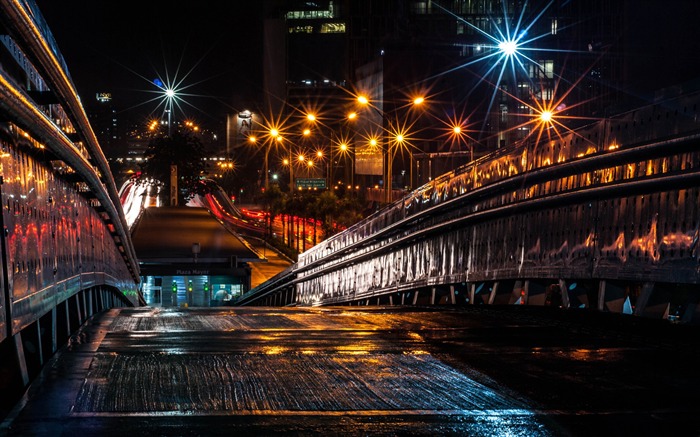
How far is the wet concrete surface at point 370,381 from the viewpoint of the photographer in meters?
6.38

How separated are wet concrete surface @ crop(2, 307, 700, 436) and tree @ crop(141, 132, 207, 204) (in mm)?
142195

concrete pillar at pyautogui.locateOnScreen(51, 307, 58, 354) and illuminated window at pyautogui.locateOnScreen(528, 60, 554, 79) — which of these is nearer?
concrete pillar at pyautogui.locateOnScreen(51, 307, 58, 354)

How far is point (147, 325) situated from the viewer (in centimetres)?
1212

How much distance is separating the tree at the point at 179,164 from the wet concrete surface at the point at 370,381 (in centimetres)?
14219

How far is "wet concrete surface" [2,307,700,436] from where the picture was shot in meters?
6.38

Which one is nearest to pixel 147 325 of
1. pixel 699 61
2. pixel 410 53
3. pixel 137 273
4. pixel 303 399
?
pixel 303 399

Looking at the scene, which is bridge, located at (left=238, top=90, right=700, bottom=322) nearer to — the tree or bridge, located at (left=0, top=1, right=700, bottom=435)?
bridge, located at (left=0, top=1, right=700, bottom=435)

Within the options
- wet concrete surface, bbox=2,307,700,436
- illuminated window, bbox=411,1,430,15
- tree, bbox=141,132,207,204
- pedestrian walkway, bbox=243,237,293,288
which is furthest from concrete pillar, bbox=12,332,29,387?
illuminated window, bbox=411,1,430,15

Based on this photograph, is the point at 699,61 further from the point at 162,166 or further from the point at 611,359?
→ the point at 162,166

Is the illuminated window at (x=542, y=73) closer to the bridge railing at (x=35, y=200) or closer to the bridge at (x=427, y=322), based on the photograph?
the bridge at (x=427, y=322)

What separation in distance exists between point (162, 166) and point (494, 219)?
14244 cm

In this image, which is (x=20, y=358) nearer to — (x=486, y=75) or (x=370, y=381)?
(x=370, y=381)

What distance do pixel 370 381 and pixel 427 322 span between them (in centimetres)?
488

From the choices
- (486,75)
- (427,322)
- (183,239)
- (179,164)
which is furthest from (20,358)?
(179,164)
